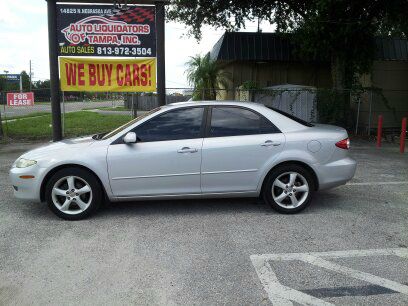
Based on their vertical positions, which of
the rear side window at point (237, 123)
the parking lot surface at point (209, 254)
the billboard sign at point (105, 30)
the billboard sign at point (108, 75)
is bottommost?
the parking lot surface at point (209, 254)

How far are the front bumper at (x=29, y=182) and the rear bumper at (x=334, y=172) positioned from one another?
361 cm

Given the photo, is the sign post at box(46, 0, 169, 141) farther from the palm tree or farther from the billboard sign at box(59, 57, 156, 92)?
the palm tree

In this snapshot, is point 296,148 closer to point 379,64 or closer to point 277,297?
point 277,297

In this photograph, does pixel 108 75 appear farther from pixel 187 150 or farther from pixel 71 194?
pixel 187 150

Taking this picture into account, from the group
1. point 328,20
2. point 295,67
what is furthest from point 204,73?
point 328,20

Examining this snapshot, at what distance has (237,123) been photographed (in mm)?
5465

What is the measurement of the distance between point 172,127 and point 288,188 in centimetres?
175

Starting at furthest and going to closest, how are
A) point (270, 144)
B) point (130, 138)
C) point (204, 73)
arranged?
point (204, 73)
point (270, 144)
point (130, 138)

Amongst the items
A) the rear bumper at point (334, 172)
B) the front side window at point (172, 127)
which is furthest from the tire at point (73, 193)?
the rear bumper at point (334, 172)

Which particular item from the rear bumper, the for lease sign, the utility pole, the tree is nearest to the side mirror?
the rear bumper

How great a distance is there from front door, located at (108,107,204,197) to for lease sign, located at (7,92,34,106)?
10.2 meters

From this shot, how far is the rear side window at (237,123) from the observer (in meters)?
5.42

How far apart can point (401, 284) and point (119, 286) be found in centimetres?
247

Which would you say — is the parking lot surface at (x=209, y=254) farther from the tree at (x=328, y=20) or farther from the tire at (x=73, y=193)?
the tree at (x=328, y=20)
